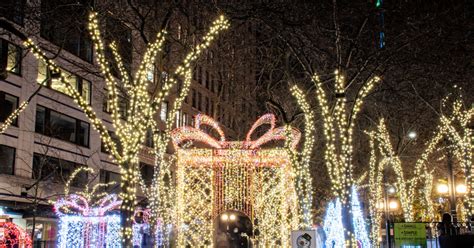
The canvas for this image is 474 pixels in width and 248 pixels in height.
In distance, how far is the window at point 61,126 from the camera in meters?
36.7

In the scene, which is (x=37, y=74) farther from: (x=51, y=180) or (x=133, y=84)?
(x=133, y=84)

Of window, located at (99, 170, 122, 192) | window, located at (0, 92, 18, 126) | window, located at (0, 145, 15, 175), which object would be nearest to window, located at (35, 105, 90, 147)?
window, located at (0, 92, 18, 126)

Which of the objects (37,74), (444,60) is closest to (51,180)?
(37,74)

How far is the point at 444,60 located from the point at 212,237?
10057mm

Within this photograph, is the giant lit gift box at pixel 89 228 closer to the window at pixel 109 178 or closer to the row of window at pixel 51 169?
the row of window at pixel 51 169

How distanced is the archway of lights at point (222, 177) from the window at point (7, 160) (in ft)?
53.9

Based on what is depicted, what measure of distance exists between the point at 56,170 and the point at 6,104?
5227 millimetres

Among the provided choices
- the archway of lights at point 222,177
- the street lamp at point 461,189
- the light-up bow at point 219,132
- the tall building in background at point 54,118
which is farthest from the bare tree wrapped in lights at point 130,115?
the street lamp at point 461,189

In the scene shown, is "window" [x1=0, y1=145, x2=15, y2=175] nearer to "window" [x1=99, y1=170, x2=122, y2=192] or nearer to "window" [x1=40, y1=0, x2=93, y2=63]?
"window" [x1=99, y1=170, x2=122, y2=192]

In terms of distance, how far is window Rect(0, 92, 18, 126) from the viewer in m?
33.0

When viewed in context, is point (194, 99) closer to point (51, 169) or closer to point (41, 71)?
point (41, 71)

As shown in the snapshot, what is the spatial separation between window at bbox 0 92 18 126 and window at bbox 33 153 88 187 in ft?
9.52

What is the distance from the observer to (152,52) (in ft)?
51.4

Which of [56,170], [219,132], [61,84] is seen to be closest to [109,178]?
[61,84]
